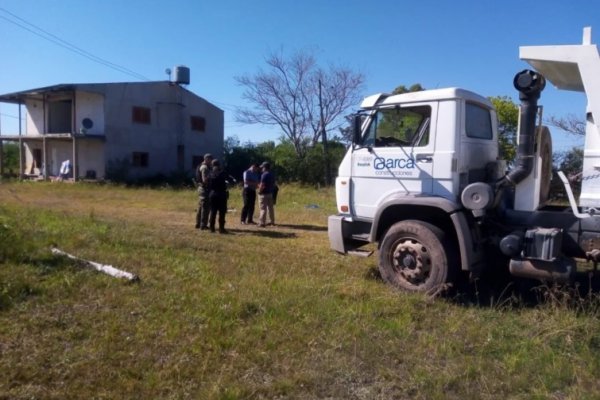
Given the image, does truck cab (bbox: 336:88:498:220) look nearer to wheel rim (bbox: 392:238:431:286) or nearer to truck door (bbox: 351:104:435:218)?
truck door (bbox: 351:104:435:218)

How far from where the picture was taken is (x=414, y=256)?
660 centimetres

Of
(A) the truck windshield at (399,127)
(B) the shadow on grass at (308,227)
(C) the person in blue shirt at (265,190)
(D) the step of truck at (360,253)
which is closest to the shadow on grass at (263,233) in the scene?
(C) the person in blue shirt at (265,190)

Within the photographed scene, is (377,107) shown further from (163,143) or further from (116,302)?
(163,143)

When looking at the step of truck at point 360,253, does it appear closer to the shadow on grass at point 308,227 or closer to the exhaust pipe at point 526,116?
the exhaust pipe at point 526,116

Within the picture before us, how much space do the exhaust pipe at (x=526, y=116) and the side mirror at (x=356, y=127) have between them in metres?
1.89

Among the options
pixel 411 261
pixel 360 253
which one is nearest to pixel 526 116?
pixel 411 261

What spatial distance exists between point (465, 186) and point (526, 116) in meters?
1.05

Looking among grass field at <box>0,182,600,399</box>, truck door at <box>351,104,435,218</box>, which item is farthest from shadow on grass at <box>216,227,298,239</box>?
truck door at <box>351,104,435,218</box>

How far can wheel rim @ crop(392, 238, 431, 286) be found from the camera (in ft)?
21.5

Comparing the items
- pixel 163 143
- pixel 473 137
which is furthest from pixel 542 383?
pixel 163 143

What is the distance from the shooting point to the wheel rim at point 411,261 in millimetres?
6547

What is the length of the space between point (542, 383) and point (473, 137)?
11.3 feet

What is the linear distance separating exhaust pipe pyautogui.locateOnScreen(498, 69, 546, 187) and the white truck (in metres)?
0.01

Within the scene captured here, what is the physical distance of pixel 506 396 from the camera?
3984 mm
